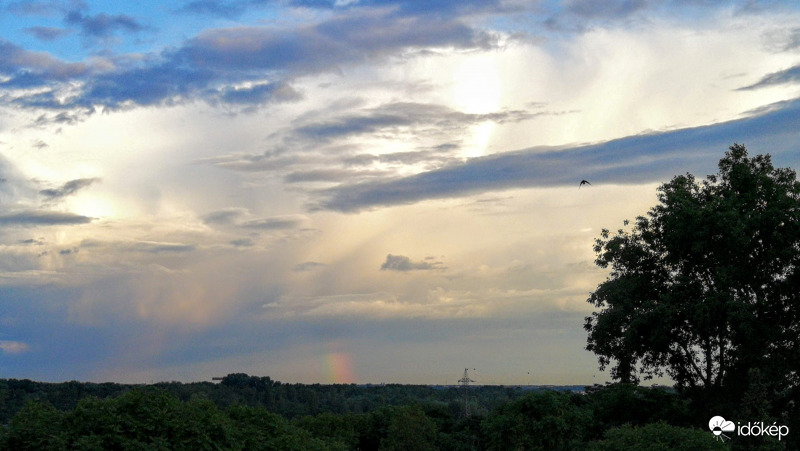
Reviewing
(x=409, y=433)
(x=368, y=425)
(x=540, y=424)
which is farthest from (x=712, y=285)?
(x=368, y=425)

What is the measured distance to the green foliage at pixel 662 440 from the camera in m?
20.3

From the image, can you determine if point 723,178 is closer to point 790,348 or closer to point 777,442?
point 790,348

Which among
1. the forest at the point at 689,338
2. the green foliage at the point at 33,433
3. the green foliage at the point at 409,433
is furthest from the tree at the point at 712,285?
the green foliage at the point at 33,433

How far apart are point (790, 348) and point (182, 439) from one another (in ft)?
82.3

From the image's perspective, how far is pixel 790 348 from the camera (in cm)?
3097

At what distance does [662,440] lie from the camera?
20859 mm

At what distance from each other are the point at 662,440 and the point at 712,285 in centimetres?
1452

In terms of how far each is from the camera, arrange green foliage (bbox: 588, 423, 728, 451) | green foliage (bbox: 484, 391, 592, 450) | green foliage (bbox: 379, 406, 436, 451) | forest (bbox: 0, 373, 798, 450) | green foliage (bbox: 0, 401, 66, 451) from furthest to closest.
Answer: green foliage (bbox: 379, 406, 436, 451) < green foliage (bbox: 484, 391, 592, 450) < green foliage (bbox: 588, 423, 728, 451) < forest (bbox: 0, 373, 798, 450) < green foliage (bbox: 0, 401, 66, 451)

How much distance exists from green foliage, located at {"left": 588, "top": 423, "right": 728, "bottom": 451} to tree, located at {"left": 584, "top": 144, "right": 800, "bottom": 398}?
11.2 metres

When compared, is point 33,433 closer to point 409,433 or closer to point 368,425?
point 409,433

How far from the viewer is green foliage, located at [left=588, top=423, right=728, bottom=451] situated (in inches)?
800

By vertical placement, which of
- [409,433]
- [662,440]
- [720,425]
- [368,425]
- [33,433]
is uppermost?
[33,433]

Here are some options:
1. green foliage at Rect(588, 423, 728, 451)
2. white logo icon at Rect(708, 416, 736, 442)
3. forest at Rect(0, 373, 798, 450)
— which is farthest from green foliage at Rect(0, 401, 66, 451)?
white logo icon at Rect(708, 416, 736, 442)

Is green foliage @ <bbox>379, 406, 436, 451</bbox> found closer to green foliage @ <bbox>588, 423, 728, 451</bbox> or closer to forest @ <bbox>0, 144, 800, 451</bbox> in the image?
forest @ <bbox>0, 144, 800, 451</bbox>
